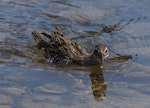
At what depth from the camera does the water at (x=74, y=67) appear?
723 centimetres

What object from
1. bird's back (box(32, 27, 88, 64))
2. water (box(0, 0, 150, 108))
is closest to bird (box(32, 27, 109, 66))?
bird's back (box(32, 27, 88, 64))

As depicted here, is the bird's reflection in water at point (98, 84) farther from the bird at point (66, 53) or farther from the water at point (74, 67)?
the bird at point (66, 53)

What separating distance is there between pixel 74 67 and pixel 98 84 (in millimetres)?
1012

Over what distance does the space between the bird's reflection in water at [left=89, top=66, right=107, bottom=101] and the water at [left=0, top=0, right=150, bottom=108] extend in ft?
0.05

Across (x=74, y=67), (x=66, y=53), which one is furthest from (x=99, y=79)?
(x=66, y=53)

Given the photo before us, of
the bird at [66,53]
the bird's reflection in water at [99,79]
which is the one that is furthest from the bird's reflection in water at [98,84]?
the bird at [66,53]

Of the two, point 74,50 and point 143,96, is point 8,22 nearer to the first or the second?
point 74,50

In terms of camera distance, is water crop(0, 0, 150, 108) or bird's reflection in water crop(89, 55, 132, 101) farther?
bird's reflection in water crop(89, 55, 132, 101)

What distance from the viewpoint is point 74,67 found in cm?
898

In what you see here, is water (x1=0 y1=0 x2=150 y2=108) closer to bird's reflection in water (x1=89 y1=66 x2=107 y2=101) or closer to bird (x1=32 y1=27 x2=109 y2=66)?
bird's reflection in water (x1=89 y1=66 x2=107 y2=101)

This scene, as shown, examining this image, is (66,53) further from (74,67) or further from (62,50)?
(74,67)

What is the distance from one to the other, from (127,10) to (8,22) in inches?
116

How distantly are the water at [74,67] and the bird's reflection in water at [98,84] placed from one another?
16 mm

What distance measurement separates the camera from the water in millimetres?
7234
